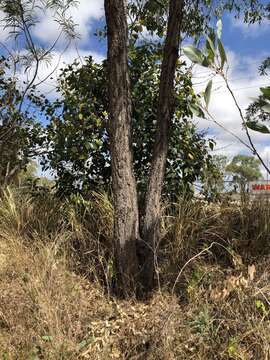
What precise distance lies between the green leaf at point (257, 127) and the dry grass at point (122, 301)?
7.82 ft

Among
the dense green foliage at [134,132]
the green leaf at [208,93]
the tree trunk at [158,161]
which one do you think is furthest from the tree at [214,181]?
the green leaf at [208,93]

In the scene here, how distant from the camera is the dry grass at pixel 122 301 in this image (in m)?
3.76

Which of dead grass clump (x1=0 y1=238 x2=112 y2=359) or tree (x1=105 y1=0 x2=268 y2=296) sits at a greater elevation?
tree (x1=105 y1=0 x2=268 y2=296)

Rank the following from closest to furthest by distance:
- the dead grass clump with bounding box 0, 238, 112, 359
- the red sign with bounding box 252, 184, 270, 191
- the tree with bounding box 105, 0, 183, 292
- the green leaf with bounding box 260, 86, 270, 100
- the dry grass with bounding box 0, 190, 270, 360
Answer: the green leaf with bounding box 260, 86, 270, 100
the dry grass with bounding box 0, 190, 270, 360
the dead grass clump with bounding box 0, 238, 112, 359
the tree with bounding box 105, 0, 183, 292
the red sign with bounding box 252, 184, 270, 191

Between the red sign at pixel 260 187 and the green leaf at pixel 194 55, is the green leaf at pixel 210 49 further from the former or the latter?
the red sign at pixel 260 187

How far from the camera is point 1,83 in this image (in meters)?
8.07

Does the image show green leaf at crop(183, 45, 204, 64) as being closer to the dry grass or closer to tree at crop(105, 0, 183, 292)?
the dry grass

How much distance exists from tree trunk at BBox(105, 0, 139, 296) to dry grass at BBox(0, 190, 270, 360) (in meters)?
0.26

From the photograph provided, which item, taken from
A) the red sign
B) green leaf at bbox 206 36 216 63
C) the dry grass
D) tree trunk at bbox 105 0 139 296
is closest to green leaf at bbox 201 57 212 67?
green leaf at bbox 206 36 216 63

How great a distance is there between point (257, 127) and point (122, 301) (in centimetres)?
330

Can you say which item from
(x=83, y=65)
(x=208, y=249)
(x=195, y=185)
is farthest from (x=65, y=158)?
(x=208, y=249)

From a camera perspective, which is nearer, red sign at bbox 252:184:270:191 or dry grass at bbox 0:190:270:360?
dry grass at bbox 0:190:270:360

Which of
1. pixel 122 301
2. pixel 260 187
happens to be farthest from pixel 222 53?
pixel 260 187

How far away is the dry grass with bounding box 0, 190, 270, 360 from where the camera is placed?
376 centimetres
